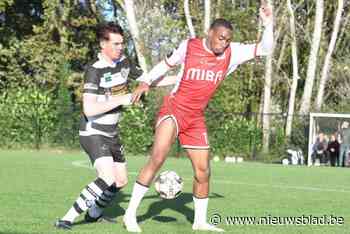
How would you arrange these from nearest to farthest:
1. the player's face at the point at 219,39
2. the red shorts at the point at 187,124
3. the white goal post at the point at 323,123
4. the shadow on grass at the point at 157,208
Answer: the player's face at the point at 219,39
the red shorts at the point at 187,124
the shadow on grass at the point at 157,208
the white goal post at the point at 323,123

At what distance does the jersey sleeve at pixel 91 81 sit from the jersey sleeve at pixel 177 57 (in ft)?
2.64

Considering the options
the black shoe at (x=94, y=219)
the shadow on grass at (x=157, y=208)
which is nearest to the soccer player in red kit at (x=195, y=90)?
the black shoe at (x=94, y=219)

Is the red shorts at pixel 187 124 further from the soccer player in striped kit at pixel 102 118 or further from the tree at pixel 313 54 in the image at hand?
the tree at pixel 313 54

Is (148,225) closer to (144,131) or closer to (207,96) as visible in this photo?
(207,96)

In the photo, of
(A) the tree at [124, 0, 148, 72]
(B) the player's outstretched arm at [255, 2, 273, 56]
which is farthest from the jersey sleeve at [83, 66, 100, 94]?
(A) the tree at [124, 0, 148, 72]

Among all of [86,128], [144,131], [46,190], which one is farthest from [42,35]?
[86,128]

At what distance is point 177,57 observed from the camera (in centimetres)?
848

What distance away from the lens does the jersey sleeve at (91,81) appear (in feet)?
27.2

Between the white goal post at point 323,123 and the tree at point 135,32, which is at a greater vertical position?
the tree at point 135,32

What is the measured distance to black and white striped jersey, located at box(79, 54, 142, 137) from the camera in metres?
8.41

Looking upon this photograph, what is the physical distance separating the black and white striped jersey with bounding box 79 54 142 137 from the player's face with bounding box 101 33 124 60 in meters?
0.10

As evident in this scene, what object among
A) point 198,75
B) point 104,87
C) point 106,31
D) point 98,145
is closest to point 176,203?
point 98,145

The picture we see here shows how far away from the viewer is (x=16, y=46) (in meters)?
42.1

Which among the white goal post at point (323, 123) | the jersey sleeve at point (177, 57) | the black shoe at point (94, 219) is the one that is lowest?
the white goal post at point (323, 123)
